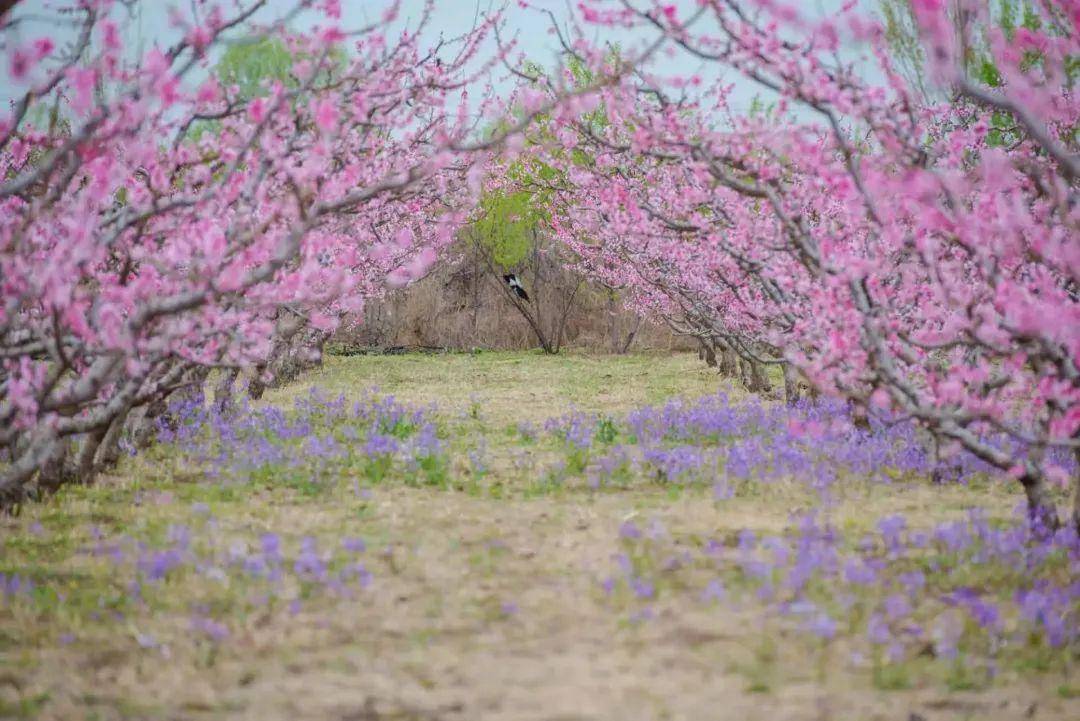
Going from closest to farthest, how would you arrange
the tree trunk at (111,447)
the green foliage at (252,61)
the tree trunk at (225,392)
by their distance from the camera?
the tree trunk at (111,447) → the tree trunk at (225,392) → the green foliage at (252,61)

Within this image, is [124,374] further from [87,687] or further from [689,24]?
[689,24]

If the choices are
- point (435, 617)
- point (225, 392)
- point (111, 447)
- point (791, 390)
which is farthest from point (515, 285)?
point (435, 617)

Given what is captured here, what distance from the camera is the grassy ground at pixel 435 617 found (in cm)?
400

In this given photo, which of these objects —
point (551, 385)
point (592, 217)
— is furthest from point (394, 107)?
point (551, 385)

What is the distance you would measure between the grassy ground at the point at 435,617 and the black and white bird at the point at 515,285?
1007 inches

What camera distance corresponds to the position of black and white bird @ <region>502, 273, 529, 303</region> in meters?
34.7

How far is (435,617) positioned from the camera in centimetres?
516

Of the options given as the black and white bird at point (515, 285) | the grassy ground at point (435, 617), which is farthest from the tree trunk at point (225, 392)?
the black and white bird at point (515, 285)

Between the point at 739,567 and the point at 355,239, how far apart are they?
10653mm

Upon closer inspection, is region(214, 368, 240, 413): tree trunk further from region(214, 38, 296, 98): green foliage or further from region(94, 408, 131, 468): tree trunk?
region(214, 38, 296, 98): green foliage

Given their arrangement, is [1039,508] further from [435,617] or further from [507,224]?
[507,224]

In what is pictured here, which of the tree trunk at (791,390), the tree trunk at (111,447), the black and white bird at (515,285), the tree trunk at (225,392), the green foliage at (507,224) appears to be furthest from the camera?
the green foliage at (507,224)

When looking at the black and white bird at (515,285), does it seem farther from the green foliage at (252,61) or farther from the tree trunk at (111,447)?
the tree trunk at (111,447)

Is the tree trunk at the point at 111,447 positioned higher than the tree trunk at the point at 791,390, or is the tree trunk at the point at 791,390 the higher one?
the tree trunk at the point at 791,390
